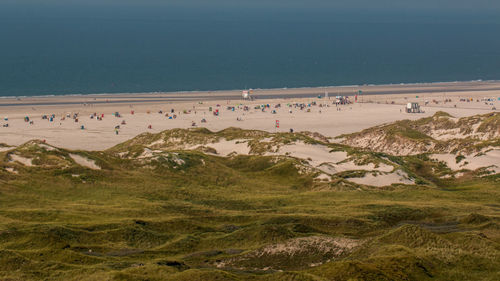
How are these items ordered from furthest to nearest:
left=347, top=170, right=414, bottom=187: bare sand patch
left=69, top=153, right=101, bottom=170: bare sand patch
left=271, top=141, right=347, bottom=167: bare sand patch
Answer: left=271, top=141, right=347, bottom=167: bare sand patch
left=347, top=170, right=414, bottom=187: bare sand patch
left=69, top=153, right=101, bottom=170: bare sand patch

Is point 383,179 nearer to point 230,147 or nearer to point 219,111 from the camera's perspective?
point 230,147

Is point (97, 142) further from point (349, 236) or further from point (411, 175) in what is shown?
point (349, 236)

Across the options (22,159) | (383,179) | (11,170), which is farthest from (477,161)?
(11,170)

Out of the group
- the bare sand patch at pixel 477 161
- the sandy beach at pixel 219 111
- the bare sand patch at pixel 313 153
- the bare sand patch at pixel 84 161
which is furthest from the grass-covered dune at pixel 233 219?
the sandy beach at pixel 219 111

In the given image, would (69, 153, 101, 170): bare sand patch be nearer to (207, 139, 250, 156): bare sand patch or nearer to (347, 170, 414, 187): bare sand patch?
(207, 139, 250, 156): bare sand patch

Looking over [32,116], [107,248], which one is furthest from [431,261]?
[32,116]

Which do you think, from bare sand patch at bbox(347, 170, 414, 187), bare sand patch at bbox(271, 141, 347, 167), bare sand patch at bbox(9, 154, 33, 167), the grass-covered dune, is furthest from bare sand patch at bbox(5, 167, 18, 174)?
bare sand patch at bbox(347, 170, 414, 187)
